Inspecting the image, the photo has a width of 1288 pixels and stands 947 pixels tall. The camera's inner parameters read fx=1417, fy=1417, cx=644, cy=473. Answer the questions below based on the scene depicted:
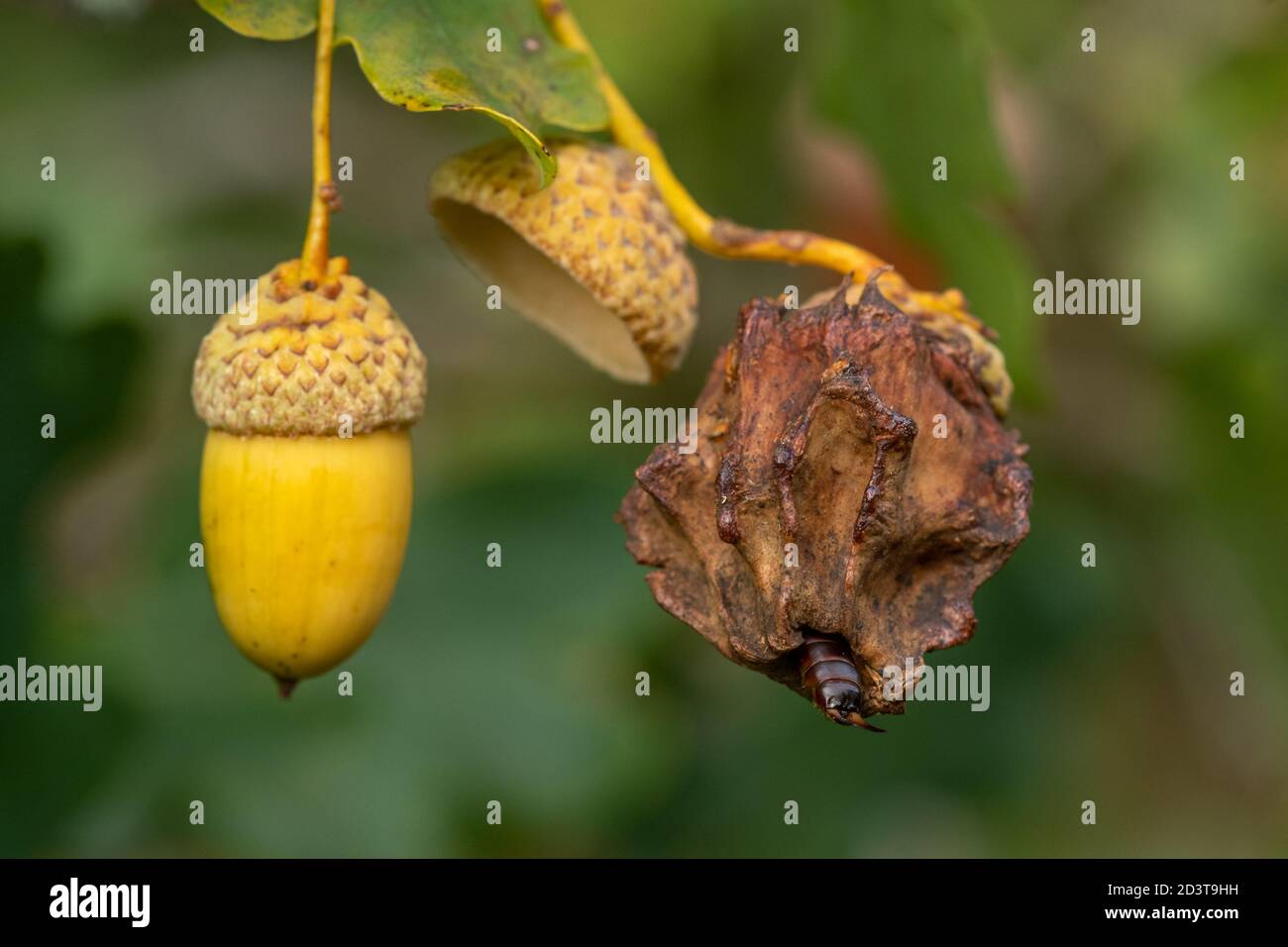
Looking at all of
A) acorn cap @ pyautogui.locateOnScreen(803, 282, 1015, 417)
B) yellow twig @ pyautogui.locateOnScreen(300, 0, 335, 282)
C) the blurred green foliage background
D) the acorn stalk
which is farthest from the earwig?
the blurred green foliage background

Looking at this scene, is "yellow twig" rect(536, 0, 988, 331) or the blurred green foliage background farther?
the blurred green foliage background

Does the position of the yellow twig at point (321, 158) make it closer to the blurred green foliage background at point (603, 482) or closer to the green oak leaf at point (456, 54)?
the green oak leaf at point (456, 54)

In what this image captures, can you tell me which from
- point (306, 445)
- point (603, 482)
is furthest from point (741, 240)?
point (603, 482)

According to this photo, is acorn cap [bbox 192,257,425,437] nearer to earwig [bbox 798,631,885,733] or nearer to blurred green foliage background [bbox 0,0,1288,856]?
earwig [bbox 798,631,885,733]

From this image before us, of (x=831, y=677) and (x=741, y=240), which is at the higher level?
(x=741, y=240)

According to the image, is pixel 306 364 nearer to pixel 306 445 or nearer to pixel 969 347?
pixel 306 445

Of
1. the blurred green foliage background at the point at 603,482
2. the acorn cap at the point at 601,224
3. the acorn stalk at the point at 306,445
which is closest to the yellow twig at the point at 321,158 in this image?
the acorn stalk at the point at 306,445
